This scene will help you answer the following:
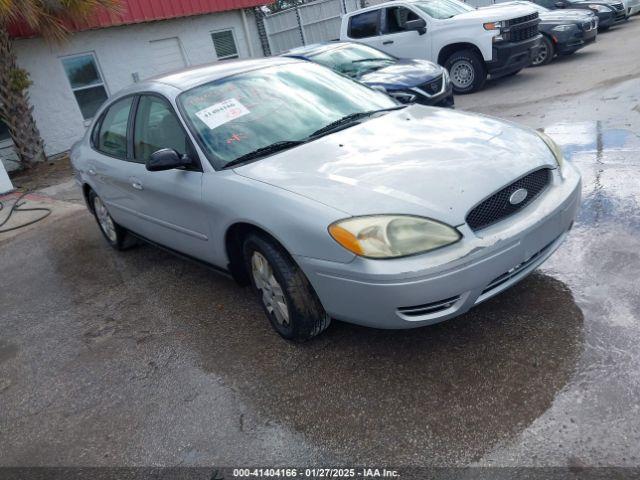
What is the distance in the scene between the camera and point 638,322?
2805 mm

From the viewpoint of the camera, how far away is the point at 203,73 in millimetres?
4016

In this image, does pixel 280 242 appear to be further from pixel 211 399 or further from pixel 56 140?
pixel 56 140

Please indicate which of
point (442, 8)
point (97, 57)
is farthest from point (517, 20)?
point (97, 57)

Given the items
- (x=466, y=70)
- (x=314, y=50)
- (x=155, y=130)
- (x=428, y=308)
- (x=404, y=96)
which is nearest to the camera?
(x=428, y=308)

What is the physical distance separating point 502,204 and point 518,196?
0.41 ft

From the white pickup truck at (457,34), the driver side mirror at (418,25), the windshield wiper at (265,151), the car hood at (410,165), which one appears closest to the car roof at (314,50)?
the driver side mirror at (418,25)

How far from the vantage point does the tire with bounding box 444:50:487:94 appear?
10055mm

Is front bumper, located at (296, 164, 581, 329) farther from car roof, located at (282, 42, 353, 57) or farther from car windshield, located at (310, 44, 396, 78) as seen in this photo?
car roof, located at (282, 42, 353, 57)

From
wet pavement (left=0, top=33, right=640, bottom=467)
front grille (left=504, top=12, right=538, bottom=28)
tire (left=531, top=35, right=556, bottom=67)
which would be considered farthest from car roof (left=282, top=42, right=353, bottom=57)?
wet pavement (left=0, top=33, right=640, bottom=467)

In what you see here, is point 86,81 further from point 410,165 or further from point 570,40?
point 410,165

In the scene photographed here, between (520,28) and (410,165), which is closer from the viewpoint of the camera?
(410,165)

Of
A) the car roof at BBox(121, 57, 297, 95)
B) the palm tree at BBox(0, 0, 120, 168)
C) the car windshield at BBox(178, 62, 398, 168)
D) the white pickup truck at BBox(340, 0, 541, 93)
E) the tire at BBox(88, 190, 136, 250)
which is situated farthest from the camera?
the palm tree at BBox(0, 0, 120, 168)

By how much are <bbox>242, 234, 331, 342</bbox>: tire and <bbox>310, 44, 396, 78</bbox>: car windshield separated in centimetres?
574

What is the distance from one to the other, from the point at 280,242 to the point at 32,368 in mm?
2085
